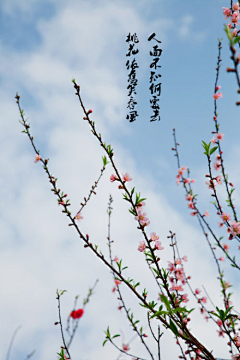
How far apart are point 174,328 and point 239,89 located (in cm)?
168

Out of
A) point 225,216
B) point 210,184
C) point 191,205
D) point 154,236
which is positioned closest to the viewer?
point 154,236

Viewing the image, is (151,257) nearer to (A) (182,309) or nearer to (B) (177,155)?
(A) (182,309)

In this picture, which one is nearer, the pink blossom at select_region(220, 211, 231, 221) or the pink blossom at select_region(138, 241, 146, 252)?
the pink blossom at select_region(138, 241, 146, 252)

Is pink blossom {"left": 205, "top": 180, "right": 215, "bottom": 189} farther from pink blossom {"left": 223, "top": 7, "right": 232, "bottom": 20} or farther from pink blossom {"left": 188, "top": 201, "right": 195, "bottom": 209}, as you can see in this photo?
pink blossom {"left": 223, "top": 7, "right": 232, "bottom": 20}

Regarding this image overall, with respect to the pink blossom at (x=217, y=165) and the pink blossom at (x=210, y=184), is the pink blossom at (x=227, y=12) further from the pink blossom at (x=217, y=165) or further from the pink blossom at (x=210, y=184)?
the pink blossom at (x=210, y=184)

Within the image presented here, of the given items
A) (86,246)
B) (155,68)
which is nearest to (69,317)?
(86,246)

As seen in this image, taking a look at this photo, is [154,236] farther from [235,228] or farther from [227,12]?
[227,12]

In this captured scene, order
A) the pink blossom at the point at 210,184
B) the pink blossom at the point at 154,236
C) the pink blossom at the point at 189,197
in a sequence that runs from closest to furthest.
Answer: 1. the pink blossom at the point at 154,236
2. the pink blossom at the point at 210,184
3. the pink blossom at the point at 189,197

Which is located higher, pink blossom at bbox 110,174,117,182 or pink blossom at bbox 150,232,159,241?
pink blossom at bbox 110,174,117,182

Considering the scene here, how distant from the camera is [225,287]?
4.92 meters

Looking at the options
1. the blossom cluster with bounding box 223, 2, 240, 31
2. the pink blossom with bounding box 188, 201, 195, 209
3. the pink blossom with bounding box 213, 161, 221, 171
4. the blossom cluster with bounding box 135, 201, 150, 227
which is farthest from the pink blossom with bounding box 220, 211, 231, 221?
the blossom cluster with bounding box 223, 2, 240, 31

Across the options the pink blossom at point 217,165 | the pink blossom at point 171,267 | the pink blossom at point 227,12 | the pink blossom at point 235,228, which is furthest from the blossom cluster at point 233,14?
the pink blossom at point 171,267

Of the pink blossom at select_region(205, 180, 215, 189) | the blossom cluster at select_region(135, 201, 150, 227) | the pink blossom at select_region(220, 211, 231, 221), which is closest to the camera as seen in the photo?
the blossom cluster at select_region(135, 201, 150, 227)

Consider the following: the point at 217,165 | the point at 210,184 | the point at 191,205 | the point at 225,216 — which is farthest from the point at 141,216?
the point at 191,205
